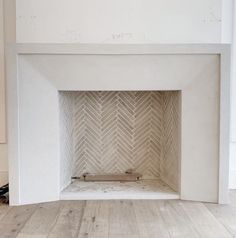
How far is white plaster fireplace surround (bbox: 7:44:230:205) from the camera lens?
201 centimetres

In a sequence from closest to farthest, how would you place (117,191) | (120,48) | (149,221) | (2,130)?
(149,221)
(120,48)
(117,191)
(2,130)

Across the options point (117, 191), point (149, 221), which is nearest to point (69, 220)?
point (149, 221)

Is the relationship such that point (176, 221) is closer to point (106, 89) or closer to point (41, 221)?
point (41, 221)

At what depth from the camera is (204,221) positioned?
5.72 feet

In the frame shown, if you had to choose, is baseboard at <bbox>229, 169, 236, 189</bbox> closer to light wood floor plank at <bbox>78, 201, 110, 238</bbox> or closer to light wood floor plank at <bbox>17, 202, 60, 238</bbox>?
light wood floor plank at <bbox>78, 201, 110, 238</bbox>

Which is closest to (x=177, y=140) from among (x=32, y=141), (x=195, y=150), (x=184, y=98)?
(x=195, y=150)

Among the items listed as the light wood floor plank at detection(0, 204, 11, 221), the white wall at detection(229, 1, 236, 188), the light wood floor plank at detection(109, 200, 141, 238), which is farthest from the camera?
the white wall at detection(229, 1, 236, 188)

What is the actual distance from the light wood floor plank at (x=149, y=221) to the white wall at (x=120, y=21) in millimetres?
1043

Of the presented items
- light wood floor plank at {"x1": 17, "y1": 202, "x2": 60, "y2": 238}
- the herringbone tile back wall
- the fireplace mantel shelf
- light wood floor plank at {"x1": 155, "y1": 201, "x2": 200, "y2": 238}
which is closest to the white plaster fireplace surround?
the fireplace mantel shelf

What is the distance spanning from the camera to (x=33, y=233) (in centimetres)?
159

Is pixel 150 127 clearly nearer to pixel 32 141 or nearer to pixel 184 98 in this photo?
pixel 184 98

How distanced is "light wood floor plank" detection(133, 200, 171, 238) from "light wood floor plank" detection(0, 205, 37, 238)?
0.57m

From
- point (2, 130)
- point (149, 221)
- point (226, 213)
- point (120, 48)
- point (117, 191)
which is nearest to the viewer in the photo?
point (149, 221)

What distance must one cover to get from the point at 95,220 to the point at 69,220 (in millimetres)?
131
